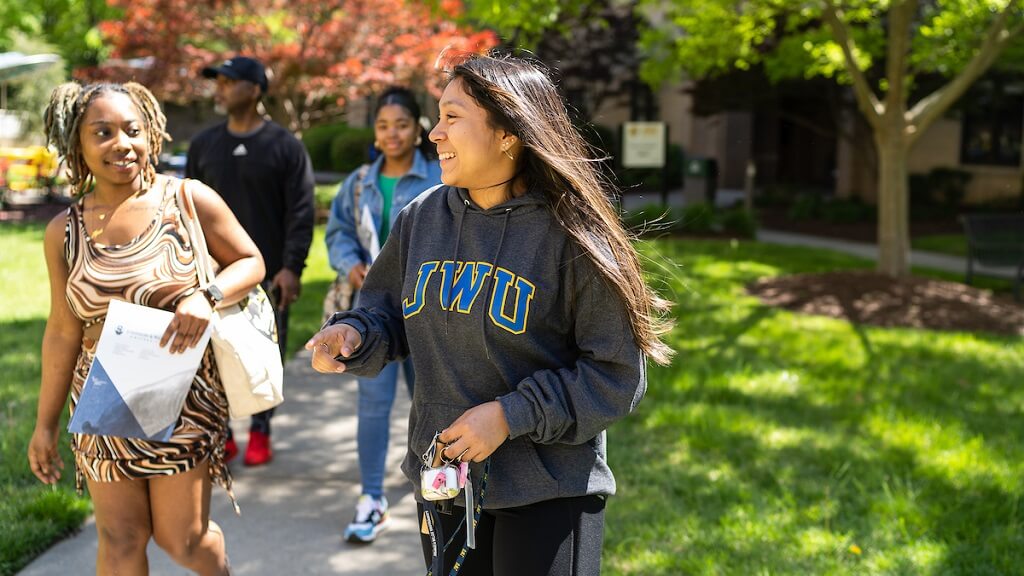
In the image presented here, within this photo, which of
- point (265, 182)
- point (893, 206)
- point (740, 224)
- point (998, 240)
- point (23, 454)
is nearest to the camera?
point (265, 182)

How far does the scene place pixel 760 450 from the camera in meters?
5.18

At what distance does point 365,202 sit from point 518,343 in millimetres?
2328

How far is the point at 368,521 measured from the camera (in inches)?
163

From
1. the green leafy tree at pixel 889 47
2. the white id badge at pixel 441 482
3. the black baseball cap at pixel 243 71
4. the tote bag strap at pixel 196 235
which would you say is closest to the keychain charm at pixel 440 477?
the white id badge at pixel 441 482

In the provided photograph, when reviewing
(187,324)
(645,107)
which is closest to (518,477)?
(187,324)

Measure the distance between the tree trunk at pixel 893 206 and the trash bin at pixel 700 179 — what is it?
8584mm

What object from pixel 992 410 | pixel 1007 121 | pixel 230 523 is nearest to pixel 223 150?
pixel 230 523

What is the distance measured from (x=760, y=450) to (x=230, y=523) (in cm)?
269

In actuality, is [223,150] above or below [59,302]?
above

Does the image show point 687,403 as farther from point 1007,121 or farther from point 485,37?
point 1007,121

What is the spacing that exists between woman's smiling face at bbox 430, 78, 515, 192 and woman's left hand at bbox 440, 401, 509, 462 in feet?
1.67

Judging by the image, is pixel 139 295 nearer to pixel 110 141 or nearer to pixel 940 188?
pixel 110 141

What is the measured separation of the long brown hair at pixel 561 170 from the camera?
2.11m

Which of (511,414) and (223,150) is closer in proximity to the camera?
(511,414)
